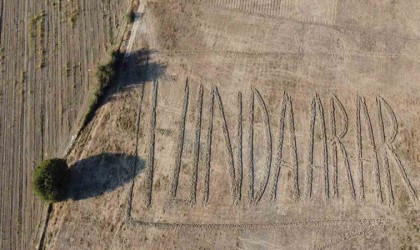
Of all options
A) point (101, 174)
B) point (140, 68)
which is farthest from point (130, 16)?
point (101, 174)

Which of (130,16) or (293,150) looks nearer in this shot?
(293,150)

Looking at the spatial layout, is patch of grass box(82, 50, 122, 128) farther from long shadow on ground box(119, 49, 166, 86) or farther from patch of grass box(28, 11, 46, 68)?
patch of grass box(28, 11, 46, 68)

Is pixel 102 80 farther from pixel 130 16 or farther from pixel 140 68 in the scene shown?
pixel 130 16

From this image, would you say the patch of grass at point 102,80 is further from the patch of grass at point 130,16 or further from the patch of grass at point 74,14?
the patch of grass at point 74,14

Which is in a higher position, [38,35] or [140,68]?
[38,35]

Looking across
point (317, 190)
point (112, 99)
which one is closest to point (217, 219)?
point (317, 190)

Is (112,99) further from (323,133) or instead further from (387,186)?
(387,186)
